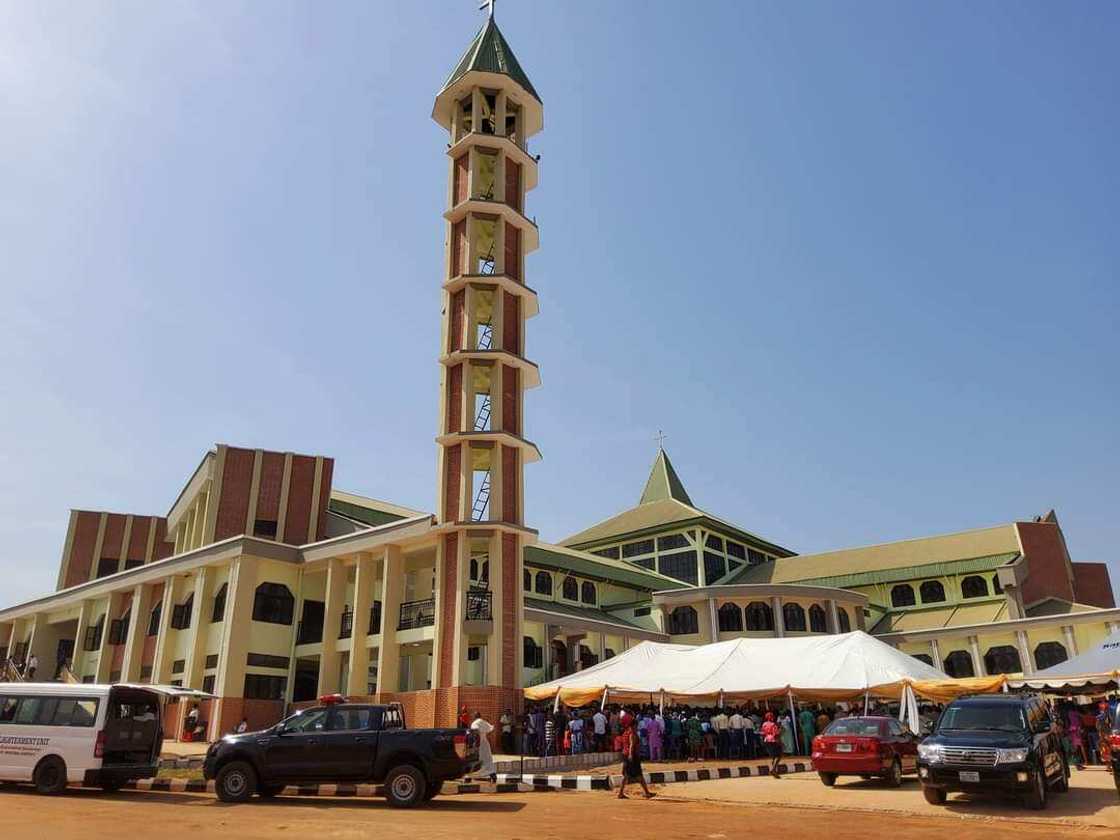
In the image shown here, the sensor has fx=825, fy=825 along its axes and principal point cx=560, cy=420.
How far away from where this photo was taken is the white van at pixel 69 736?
14320 mm

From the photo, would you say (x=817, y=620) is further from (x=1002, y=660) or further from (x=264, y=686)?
(x=264, y=686)

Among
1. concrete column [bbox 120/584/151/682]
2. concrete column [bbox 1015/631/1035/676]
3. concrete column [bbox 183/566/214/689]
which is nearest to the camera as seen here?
concrete column [bbox 183/566/214/689]

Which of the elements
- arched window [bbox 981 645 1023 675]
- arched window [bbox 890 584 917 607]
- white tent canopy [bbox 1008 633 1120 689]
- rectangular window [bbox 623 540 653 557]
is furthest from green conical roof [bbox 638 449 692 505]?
white tent canopy [bbox 1008 633 1120 689]

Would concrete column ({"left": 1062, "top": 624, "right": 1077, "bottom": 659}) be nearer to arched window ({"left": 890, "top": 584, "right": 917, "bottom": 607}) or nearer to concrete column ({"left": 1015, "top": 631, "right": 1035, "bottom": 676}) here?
concrete column ({"left": 1015, "top": 631, "right": 1035, "bottom": 676})

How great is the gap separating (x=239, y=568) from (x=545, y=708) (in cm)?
1327

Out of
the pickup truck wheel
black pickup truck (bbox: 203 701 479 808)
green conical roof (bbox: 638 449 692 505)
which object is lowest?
the pickup truck wheel

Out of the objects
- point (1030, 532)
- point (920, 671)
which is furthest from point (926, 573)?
point (920, 671)

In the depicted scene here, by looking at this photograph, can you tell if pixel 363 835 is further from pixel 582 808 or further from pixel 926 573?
pixel 926 573

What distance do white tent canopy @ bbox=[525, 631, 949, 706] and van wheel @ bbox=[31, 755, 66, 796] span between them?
12.6 m

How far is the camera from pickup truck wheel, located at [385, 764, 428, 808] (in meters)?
12.9

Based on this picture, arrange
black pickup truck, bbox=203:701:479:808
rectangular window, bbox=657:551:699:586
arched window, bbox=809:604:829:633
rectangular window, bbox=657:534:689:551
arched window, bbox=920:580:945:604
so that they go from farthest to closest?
rectangular window, bbox=657:534:689:551, rectangular window, bbox=657:551:699:586, arched window, bbox=920:580:945:604, arched window, bbox=809:604:829:633, black pickup truck, bbox=203:701:479:808

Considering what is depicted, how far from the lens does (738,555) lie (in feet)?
186

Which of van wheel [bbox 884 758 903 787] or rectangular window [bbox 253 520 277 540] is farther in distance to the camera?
rectangular window [bbox 253 520 277 540]

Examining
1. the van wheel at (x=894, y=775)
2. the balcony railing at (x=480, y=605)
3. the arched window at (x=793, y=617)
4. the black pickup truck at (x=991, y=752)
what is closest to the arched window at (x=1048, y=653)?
the arched window at (x=793, y=617)
